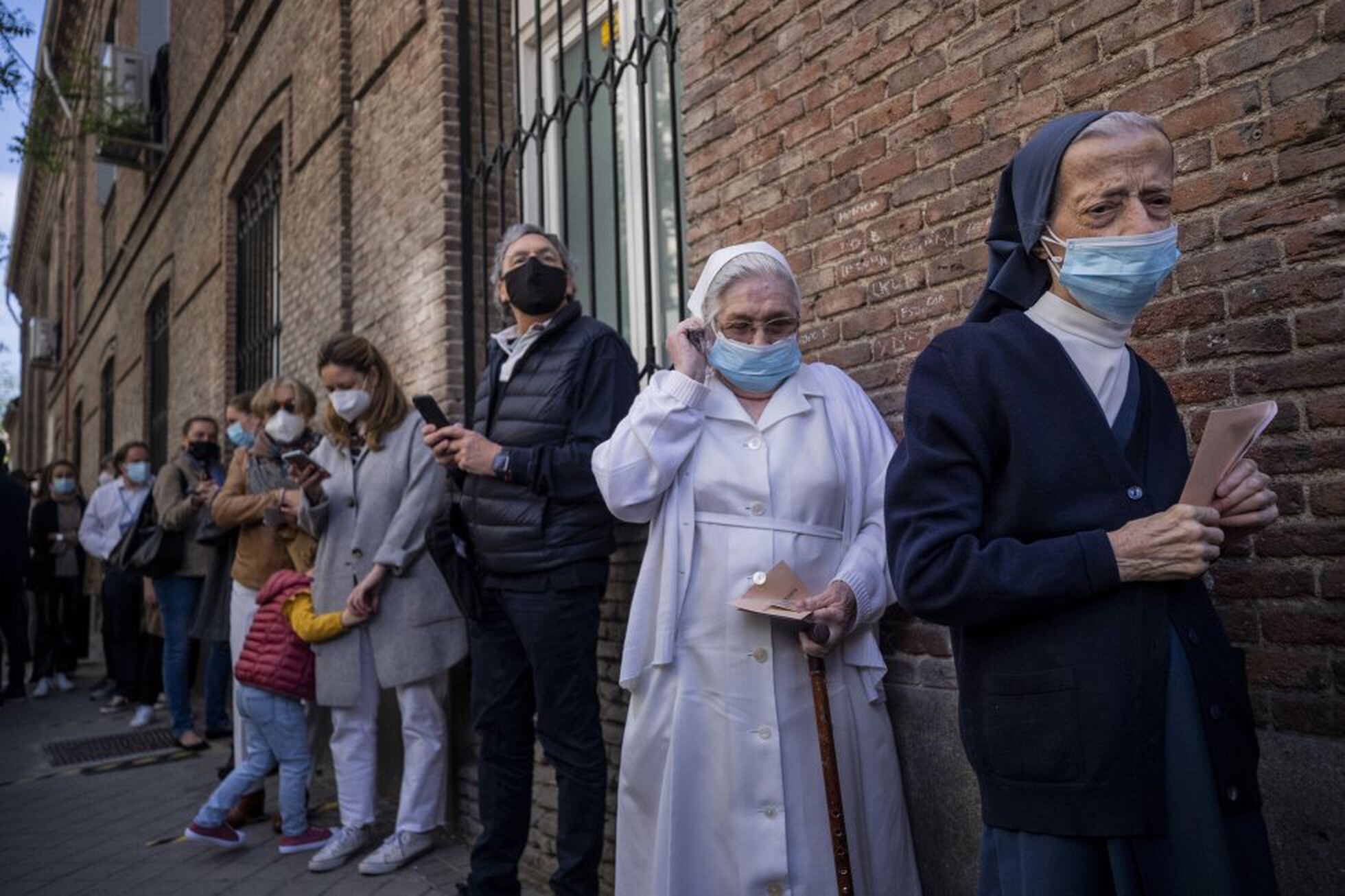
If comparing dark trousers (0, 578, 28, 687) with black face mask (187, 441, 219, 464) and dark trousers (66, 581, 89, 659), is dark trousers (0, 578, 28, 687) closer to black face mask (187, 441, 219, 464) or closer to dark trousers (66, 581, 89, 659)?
dark trousers (66, 581, 89, 659)

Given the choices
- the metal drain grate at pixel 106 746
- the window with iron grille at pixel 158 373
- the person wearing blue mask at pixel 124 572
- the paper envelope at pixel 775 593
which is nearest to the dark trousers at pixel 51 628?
the person wearing blue mask at pixel 124 572

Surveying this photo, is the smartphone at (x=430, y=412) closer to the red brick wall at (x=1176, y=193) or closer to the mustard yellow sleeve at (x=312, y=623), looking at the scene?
the red brick wall at (x=1176, y=193)

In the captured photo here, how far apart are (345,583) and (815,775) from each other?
8.91ft

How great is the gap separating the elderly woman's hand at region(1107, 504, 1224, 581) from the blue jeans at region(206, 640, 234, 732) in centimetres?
642

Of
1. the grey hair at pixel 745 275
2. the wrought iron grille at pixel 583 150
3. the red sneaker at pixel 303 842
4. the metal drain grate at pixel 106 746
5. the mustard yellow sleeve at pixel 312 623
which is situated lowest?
the metal drain grate at pixel 106 746

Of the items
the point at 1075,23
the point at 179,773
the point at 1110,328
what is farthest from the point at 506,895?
the point at 179,773

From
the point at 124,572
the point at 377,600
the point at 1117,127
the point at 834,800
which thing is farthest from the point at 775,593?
the point at 124,572

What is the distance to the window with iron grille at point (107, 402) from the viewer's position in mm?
18062

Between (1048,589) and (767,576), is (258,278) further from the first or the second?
(1048,589)

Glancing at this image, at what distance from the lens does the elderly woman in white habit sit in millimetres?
2639

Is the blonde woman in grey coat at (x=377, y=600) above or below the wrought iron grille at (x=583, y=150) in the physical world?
below

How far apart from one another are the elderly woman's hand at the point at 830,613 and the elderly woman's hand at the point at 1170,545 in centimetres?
96

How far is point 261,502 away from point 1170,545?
453 cm

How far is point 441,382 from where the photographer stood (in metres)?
5.54
